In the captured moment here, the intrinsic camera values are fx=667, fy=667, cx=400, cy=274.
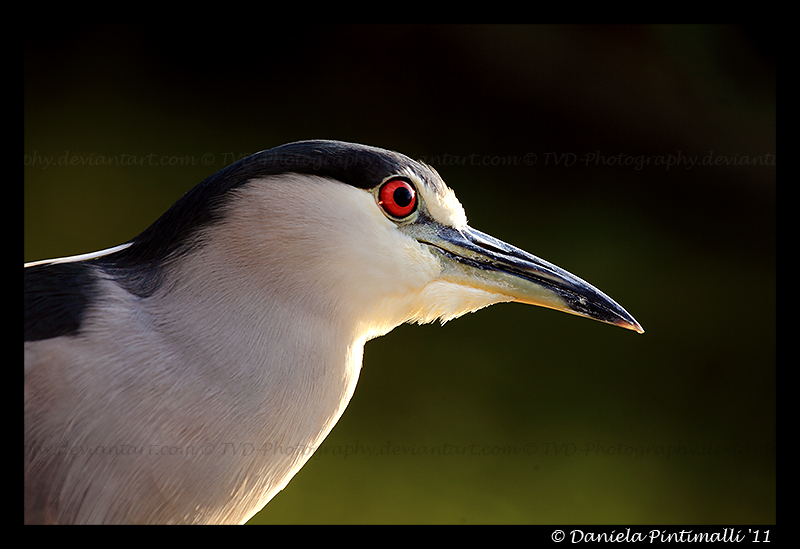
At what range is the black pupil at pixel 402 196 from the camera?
3.11 feet

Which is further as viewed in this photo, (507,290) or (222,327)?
(507,290)

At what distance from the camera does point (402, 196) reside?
3.13 ft

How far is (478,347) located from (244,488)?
6.63 ft

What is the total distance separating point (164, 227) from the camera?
915mm

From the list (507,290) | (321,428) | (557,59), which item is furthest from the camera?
(557,59)

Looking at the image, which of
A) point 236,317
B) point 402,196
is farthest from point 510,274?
point 236,317

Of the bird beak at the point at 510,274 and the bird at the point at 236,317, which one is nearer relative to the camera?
the bird at the point at 236,317

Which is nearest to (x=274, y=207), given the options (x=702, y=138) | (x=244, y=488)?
(x=244, y=488)

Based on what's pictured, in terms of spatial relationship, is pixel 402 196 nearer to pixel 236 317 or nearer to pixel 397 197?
pixel 397 197

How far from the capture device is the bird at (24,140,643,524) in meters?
0.76

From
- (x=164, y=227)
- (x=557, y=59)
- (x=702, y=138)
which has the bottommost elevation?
(x=164, y=227)

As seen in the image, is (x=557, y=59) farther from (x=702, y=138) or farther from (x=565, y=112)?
(x=702, y=138)

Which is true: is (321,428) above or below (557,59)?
below

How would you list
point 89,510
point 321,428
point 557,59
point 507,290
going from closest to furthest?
point 89,510 → point 321,428 → point 507,290 → point 557,59
